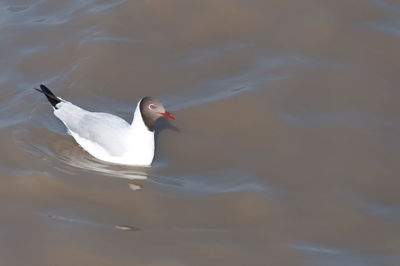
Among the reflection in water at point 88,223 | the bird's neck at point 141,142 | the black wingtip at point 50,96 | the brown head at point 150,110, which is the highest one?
the black wingtip at point 50,96

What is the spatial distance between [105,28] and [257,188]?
4188 millimetres

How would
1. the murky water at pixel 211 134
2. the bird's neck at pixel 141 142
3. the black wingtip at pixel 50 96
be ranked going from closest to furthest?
the murky water at pixel 211 134
the bird's neck at pixel 141 142
the black wingtip at pixel 50 96

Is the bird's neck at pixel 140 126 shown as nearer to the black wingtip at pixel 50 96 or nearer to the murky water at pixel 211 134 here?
the murky water at pixel 211 134

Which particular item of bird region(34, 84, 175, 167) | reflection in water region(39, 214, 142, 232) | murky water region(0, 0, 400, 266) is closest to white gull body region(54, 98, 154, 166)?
bird region(34, 84, 175, 167)

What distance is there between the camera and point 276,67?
8.70 m

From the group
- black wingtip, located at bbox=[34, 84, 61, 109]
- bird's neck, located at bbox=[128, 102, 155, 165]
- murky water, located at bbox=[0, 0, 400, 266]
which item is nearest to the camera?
murky water, located at bbox=[0, 0, 400, 266]

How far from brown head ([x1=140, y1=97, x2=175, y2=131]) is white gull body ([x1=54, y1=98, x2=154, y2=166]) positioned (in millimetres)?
57

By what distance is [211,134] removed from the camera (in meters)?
7.93

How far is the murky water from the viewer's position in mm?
5836

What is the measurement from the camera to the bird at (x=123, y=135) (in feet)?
24.0

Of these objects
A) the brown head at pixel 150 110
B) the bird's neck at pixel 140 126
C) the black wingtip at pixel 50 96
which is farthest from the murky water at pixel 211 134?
the brown head at pixel 150 110

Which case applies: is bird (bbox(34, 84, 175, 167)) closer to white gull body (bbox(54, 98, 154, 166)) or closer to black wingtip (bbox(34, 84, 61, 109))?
white gull body (bbox(54, 98, 154, 166))

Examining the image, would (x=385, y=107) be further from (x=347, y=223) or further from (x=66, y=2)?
(x=66, y=2)

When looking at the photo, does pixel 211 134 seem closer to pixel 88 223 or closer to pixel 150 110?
pixel 150 110
